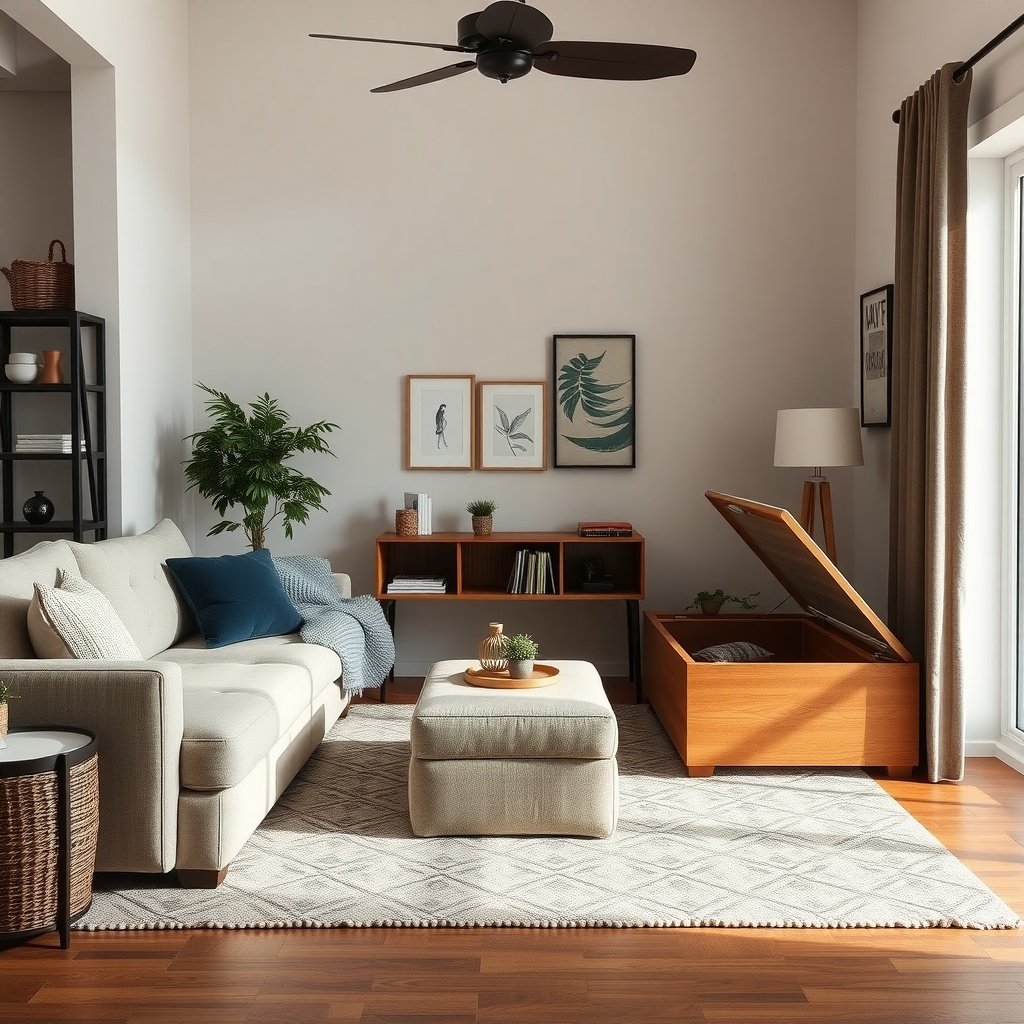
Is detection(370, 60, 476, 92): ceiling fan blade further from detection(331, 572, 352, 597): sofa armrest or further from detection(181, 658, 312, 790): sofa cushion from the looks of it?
detection(331, 572, 352, 597): sofa armrest

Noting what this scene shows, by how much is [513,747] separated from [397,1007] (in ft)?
3.28

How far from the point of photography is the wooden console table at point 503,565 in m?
5.09

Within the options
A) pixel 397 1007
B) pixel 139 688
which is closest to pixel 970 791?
pixel 397 1007

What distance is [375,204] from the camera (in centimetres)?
545

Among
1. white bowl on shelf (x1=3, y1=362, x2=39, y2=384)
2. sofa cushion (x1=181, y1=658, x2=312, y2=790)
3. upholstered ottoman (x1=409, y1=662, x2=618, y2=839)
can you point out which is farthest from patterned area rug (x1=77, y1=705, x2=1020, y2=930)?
white bowl on shelf (x1=3, y1=362, x2=39, y2=384)

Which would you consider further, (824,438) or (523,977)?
(824,438)

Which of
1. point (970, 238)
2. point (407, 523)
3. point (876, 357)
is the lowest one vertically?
point (407, 523)

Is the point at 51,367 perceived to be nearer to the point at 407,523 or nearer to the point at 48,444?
the point at 48,444

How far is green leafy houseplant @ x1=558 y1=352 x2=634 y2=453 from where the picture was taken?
17.9 ft

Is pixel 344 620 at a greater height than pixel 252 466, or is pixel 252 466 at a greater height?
pixel 252 466

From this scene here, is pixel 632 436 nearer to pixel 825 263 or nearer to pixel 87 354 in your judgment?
pixel 825 263

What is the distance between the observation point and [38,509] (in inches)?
168

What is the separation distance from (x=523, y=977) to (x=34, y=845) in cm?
118

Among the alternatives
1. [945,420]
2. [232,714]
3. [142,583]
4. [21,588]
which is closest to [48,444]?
[142,583]
